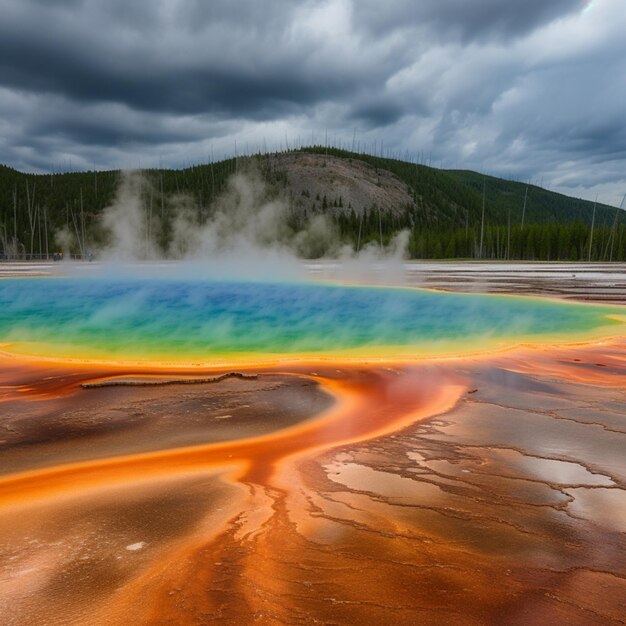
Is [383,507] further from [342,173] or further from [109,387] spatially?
[342,173]

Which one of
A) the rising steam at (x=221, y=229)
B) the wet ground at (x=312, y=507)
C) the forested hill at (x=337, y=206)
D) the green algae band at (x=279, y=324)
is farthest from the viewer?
the rising steam at (x=221, y=229)

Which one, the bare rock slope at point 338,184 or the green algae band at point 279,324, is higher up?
the bare rock slope at point 338,184

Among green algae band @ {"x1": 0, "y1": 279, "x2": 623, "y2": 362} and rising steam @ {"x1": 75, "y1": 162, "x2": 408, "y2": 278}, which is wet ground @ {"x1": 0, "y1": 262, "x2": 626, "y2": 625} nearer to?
green algae band @ {"x1": 0, "y1": 279, "x2": 623, "y2": 362}

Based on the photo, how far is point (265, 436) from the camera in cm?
589

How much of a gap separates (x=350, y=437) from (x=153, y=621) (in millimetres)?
3350

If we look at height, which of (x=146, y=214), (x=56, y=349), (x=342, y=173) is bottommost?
(x=56, y=349)

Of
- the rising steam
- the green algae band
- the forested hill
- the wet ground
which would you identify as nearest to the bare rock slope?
the forested hill

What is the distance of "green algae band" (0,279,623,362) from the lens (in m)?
12.5

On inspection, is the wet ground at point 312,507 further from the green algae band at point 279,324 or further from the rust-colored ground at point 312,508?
the green algae band at point 279,324

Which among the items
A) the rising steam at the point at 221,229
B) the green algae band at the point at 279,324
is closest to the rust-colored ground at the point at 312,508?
the green algae band at the point at 279,324

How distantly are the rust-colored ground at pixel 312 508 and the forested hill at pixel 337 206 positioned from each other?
84.4 meters

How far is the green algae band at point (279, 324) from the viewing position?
40.9ft

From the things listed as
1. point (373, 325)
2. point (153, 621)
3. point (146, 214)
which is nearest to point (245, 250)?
point (146, 214)

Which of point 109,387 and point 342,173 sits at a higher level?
point 342,173
